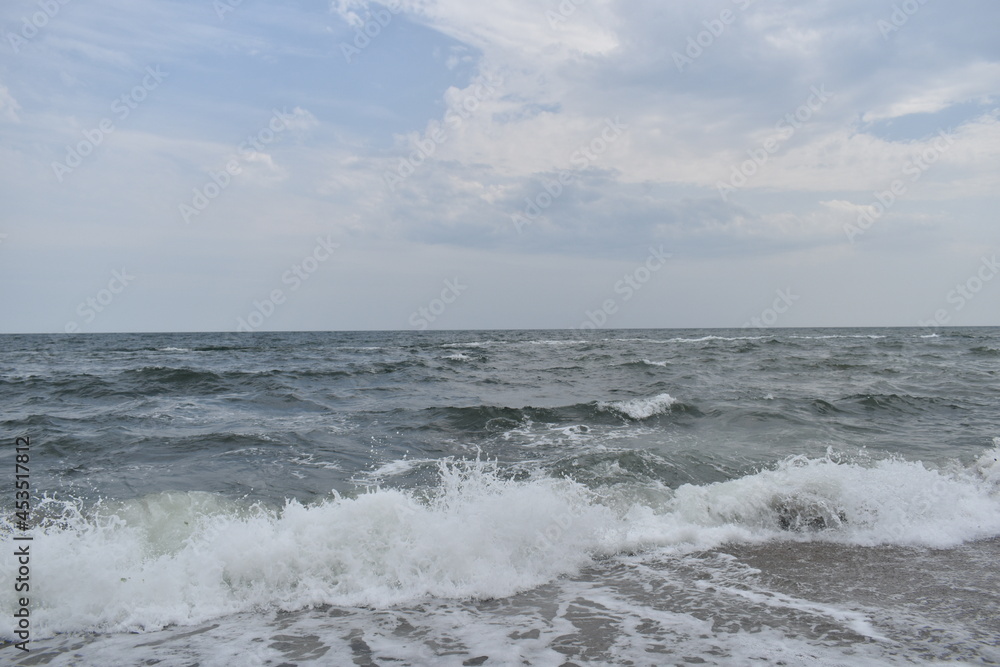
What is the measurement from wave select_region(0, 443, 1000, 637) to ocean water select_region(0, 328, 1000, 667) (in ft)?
0.09

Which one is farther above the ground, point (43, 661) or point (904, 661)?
point (904, 661)

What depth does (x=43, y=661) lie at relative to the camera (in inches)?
153

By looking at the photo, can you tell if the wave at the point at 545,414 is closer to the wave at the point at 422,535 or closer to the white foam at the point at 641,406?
the white foam at the point at 641,406

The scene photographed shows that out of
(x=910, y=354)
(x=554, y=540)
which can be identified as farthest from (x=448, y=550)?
(x=910, y=354)

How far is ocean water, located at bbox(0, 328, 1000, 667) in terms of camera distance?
157 inches

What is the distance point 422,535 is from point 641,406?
29.7 ft

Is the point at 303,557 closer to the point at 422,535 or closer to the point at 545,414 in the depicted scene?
the point at 422,535

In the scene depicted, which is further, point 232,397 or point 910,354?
point 910,354

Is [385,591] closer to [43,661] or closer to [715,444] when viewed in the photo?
[43,661]

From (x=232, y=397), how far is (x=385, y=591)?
1318cm

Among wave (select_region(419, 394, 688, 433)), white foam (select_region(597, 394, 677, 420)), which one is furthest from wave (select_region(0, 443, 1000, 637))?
white foam (select_region(597, 394, 677, 420))

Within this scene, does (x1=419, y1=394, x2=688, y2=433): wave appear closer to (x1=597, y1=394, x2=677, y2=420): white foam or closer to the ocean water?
(x1=597, y1=394, x2=677, y2=420): white foam

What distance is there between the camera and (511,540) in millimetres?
5699

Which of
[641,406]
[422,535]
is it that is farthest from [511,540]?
[641,406]
